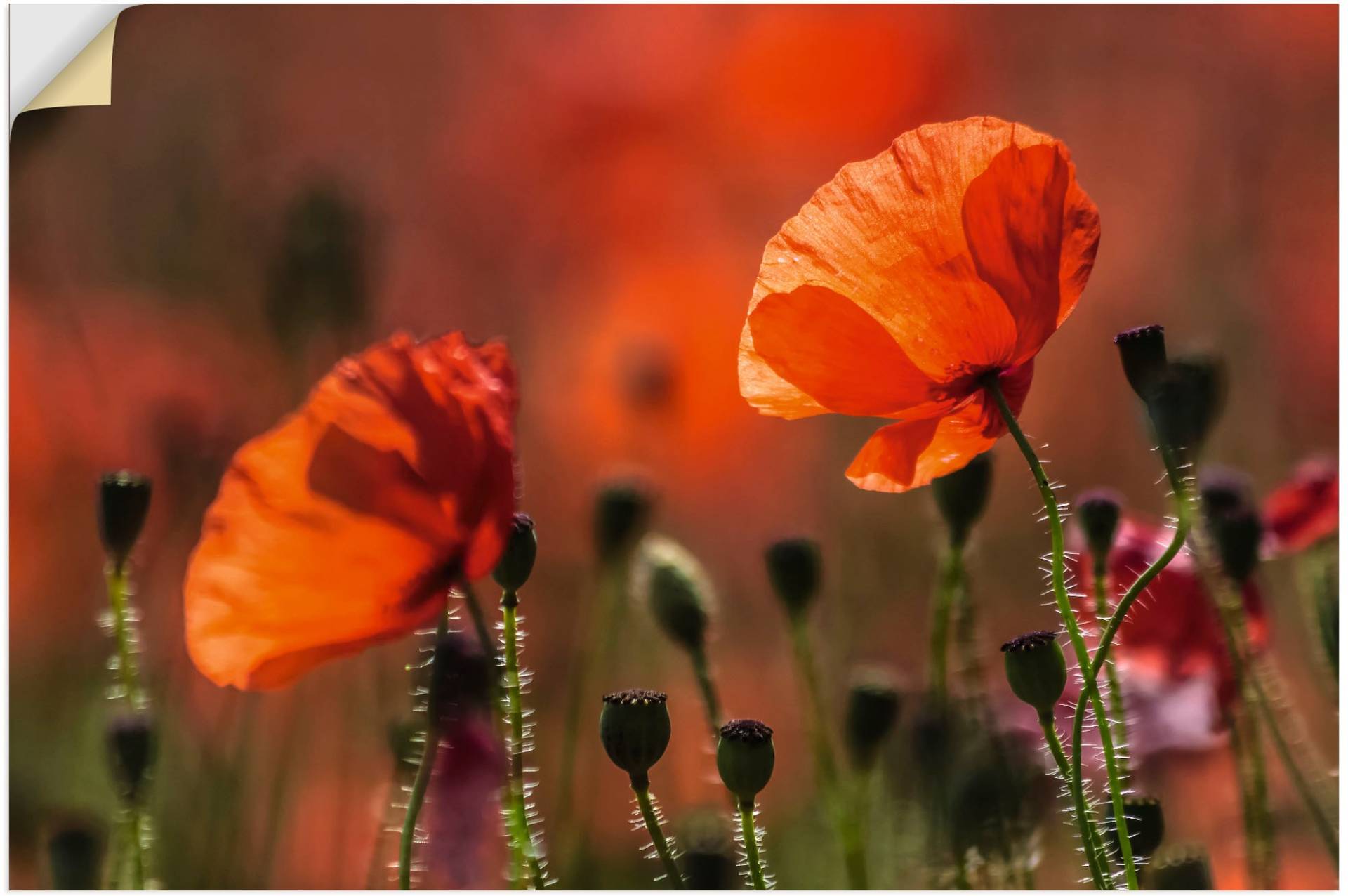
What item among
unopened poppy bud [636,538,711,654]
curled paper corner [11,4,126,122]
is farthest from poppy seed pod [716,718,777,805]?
curled paper corner [11,4,126,122]

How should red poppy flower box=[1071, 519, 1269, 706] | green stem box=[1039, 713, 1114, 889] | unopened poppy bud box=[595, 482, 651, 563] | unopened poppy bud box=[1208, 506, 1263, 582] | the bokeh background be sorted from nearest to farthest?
green stem box=[1039, 713, 1114, 889]
unopened poppy bud box=[1208, 506, 1263, 582]
red poppy flower box=[1071, 519, 1269, 706]
unopened poppy bud box=[595, 482, 651, 563]
the bokeh background

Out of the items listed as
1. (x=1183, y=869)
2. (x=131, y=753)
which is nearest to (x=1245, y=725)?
(x=1183, y=869)

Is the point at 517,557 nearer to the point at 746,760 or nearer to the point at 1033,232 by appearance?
the point at 746,760

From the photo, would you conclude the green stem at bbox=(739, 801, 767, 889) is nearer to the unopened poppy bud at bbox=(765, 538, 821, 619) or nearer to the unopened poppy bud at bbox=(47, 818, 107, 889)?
the unopened poppy bud at bbox=(765, 538, 821, 619)

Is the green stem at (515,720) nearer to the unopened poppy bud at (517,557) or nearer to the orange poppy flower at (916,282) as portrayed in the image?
the unopened poppy bud at (517,557)

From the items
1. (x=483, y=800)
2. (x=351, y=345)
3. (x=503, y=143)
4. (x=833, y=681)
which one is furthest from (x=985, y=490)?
(x=503, y=143)

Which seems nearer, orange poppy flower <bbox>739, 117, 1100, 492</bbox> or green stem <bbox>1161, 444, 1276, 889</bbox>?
orange poppy flower <bbox>739, 117, 1100, 492</bbox>

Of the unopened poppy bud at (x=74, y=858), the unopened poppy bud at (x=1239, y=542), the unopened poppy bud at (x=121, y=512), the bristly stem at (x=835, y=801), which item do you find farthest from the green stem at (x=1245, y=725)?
the unopened poppy bud at (x=74, y=858)

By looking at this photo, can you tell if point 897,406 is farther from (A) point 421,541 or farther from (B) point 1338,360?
(B) point 1338,360
